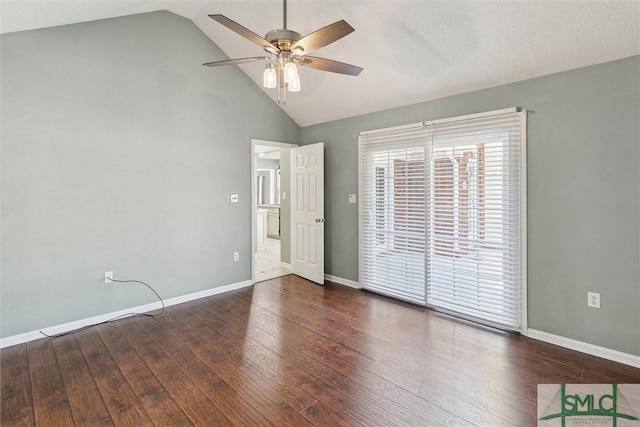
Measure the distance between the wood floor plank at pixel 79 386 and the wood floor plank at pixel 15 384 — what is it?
199 millimetres

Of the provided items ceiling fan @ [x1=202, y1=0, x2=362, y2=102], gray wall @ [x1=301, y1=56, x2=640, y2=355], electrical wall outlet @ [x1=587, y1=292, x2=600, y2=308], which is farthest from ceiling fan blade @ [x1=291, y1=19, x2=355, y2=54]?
electrical wall outlet @ [x1=587, y1=292, x2=600, y2=308]

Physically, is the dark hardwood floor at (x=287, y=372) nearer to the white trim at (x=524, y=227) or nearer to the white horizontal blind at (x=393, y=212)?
the white trim at (x=524, y=227)

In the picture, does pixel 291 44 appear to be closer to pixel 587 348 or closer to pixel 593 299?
pixel 593 299

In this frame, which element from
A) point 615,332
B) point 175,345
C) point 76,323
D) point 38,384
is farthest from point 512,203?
point 76,323

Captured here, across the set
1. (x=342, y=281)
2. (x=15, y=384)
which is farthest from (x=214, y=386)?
(x=342, y=281)

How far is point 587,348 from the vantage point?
2.65 m

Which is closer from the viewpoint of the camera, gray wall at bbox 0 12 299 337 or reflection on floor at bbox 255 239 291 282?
gray wall at bbox 0 12 299 337

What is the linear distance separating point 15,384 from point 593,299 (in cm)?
457

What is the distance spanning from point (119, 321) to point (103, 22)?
314 cm

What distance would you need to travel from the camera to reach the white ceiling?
232 centimetres

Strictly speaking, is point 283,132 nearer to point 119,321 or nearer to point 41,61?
point 41,61

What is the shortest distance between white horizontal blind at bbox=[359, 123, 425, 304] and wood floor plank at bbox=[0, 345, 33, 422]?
3.44 metres

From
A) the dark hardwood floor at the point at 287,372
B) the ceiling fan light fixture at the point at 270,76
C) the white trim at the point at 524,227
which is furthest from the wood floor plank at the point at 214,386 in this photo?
the white trim at the point at 524,227

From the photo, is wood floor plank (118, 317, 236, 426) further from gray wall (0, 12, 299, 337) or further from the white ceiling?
the white ceiling
